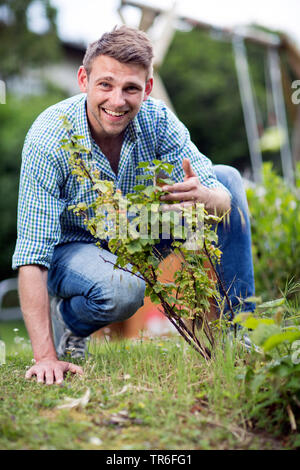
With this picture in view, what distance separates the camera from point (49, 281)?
279 centimetres

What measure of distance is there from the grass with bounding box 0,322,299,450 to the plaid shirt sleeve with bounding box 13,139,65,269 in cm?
54

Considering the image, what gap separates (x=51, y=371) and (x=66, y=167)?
91cm

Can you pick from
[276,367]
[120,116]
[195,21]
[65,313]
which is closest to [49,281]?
[65,313]

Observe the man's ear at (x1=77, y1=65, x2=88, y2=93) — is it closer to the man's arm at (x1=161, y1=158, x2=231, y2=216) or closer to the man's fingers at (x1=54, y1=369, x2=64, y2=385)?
the man's arm at (x1=161, y1=158, x2=231, y2=216)

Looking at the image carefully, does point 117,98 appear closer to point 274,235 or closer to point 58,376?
point 58,376

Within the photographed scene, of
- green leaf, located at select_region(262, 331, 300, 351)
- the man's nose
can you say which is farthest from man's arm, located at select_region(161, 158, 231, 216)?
green leaf, located at select_region(262, 331, 300, 351)

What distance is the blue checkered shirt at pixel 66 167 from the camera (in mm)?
2291

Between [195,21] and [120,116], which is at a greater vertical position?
[195,21]

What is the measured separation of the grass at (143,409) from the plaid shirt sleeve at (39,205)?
1.78ft

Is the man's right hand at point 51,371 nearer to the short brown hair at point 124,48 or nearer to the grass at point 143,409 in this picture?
the grass at point 143,409

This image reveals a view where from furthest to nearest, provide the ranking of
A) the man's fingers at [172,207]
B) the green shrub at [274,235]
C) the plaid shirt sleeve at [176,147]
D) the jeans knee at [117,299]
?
the green shrub at [274,235], the plaid shirt sleeve at [176,147], the jeans knee at [117,299], the man's fingers at [172,207]

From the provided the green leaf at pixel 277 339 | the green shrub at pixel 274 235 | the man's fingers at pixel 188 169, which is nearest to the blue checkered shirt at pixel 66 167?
the man's fingers at pixel 188 169

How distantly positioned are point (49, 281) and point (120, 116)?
3.19ft
